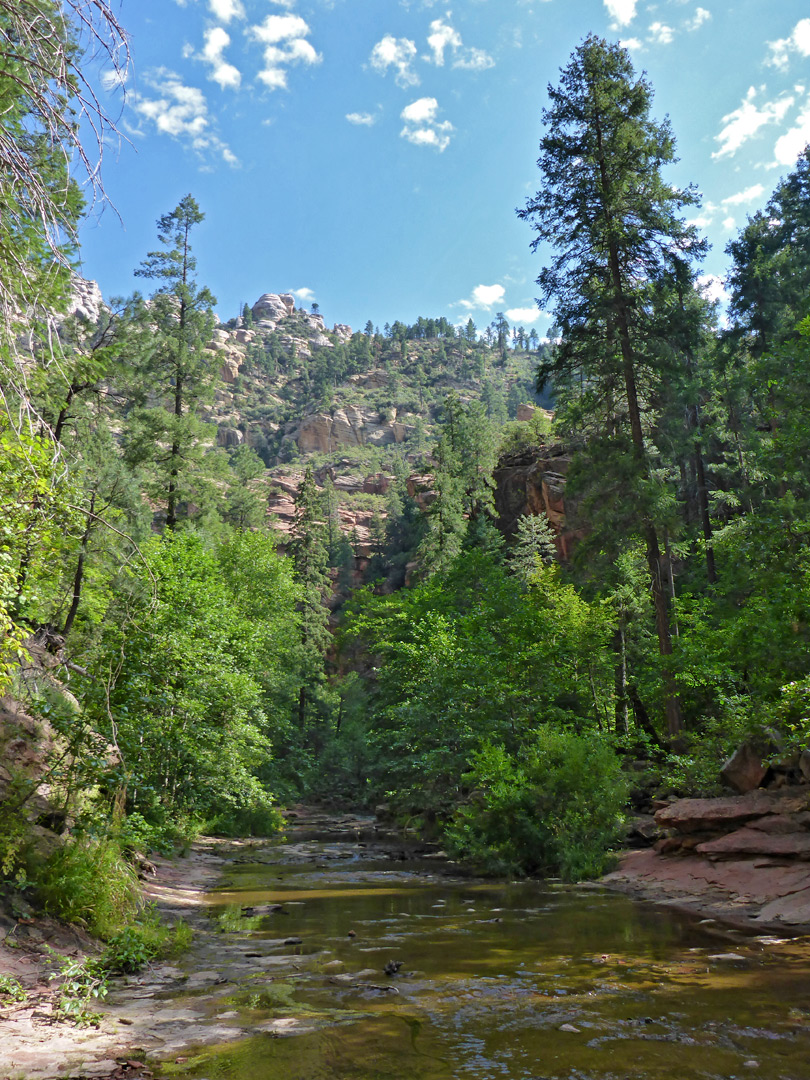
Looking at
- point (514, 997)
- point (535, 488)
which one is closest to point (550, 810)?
point (514, 997)

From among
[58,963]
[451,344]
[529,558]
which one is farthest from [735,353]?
[451,344]

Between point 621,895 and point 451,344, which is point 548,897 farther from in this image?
point 451,344

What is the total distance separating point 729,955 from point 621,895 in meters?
4.63

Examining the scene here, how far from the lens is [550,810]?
13961 millimetres

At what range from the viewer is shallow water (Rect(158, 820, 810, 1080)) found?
163 inches

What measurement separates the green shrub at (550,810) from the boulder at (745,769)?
215 centimetres

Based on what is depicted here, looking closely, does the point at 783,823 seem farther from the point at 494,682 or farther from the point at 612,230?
the point at 612,230

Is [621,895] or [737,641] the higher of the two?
[737,641]

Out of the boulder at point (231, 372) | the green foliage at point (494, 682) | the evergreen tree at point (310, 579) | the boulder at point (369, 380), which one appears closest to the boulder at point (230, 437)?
the boulder at point (231, 372)

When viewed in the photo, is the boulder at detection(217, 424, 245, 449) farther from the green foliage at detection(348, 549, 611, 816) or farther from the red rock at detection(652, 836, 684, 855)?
the red rock at detection(652, 836, 684, 855)

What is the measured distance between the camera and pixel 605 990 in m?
5.62

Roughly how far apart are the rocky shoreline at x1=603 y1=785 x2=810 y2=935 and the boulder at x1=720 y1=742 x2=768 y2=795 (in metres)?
0.50

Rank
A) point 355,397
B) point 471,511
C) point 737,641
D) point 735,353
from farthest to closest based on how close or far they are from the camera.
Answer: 1. point 355,397
2. point 471,511
3. point 735,353
4. point 737,641

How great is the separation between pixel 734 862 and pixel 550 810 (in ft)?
13.2
